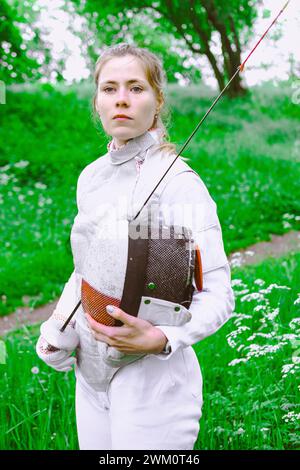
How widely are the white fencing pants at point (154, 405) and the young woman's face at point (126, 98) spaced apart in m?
0.71

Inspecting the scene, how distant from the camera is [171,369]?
6.23 ft

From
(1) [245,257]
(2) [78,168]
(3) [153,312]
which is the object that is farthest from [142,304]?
(2) [78,168]

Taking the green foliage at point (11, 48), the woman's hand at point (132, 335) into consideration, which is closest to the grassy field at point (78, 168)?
the green foliage at point (11, 48)

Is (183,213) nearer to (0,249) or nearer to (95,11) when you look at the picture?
(0,249)

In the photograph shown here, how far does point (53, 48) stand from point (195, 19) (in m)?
3.99

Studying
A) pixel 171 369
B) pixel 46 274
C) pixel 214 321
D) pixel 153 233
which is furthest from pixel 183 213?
pixel 46 274

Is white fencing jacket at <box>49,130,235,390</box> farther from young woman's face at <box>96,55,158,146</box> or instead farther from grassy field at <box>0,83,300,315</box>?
grassy field at <box>0,83,300,315</box>

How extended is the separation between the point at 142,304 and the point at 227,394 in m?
2.09

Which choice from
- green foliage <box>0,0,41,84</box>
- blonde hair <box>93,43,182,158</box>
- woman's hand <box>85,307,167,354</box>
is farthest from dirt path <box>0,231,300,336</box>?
green foliage <box>0,0,41,84</box>

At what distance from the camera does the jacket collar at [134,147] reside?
1.97 m

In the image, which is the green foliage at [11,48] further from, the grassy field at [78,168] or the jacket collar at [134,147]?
the jacket collar at [134,147]

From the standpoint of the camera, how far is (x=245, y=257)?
26.4 ft

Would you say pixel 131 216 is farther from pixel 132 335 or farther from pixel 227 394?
pixel 227 394

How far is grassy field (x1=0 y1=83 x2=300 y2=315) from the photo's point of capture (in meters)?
8.31
